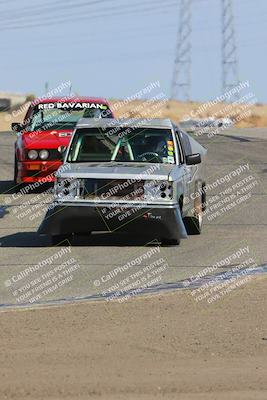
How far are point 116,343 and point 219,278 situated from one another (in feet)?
10.9

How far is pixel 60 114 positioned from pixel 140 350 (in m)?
12.5

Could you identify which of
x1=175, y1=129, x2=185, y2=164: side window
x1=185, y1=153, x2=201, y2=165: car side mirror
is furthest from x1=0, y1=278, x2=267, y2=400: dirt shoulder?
x1=175, y1=129, x2=185, y2=164: side window

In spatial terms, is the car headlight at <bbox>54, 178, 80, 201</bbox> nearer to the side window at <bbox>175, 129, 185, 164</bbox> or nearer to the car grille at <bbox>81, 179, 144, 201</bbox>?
the car grille at <bbox>81, 179, 144, 201</bbox>

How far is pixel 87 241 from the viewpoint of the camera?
13812 mm

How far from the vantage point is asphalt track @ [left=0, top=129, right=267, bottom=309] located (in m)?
10.6

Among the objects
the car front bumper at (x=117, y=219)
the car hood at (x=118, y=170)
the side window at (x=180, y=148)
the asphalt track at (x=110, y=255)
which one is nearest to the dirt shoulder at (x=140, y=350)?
the asphalt track at (x=110, y=255)

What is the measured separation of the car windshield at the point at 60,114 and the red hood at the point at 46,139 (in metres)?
0.20

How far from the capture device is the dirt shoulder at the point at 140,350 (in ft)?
21.4

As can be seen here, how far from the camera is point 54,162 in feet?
62.5

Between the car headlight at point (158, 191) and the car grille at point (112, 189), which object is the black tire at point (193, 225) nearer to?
the car headlight at point (158, 191)

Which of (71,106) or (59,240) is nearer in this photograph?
(59,240)

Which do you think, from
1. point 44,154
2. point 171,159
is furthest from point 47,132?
point 171,159

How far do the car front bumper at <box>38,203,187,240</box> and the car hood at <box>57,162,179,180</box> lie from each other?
0.38m

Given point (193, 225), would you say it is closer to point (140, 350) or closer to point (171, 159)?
point (171, 159)
